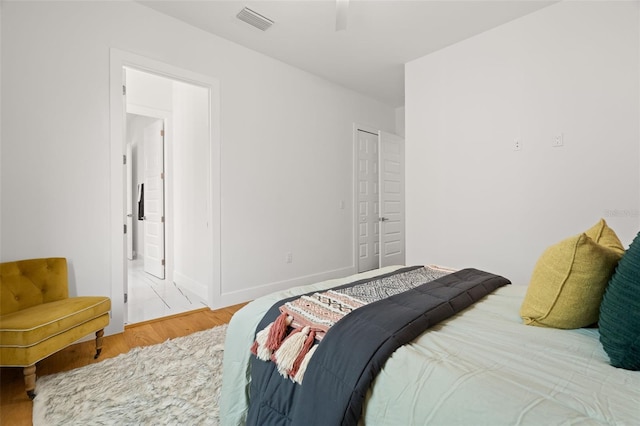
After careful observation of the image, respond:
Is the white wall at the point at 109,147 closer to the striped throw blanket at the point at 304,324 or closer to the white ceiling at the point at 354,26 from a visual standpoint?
the white ceiling at the point at 354,26

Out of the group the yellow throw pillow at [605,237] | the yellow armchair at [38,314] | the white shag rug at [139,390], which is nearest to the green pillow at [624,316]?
the yellow throw pillow at [605,237]

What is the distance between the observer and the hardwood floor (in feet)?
5.38

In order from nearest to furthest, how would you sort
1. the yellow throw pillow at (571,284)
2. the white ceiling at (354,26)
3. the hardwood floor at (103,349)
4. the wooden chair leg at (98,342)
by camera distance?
1. the yellow throw pillow at (571,284)
2. the hardwood floor at (103,349)
3. the wooden chair leg at (98,342)
4. the white ceiling at (354,26)

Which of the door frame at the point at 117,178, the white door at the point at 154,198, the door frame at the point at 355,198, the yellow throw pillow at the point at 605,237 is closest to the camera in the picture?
the yellow throw pillow at the point at 605,237

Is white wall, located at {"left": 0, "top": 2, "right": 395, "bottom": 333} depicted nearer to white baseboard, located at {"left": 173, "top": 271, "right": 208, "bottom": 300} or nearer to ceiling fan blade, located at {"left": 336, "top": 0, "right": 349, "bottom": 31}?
white baseboard, located at {"left": 173, "top": 271, "right": 208, "bottom": 300}

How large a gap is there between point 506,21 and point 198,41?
3.00 metres

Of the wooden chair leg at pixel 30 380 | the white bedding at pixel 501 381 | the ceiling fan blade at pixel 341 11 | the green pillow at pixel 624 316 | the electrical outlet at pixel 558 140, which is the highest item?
the ceiling fan blade at pixel 341 11

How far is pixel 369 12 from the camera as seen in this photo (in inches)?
108

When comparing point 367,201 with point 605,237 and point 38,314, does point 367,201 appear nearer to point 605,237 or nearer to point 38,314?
point 605,237

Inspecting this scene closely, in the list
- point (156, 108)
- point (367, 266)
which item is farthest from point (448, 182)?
point (156, 108)

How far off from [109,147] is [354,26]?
251 centimetres

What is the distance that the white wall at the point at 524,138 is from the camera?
2314 mm

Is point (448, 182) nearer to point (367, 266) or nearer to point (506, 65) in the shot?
point (506, 65)

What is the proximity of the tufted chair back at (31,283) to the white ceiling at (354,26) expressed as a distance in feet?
7.69
